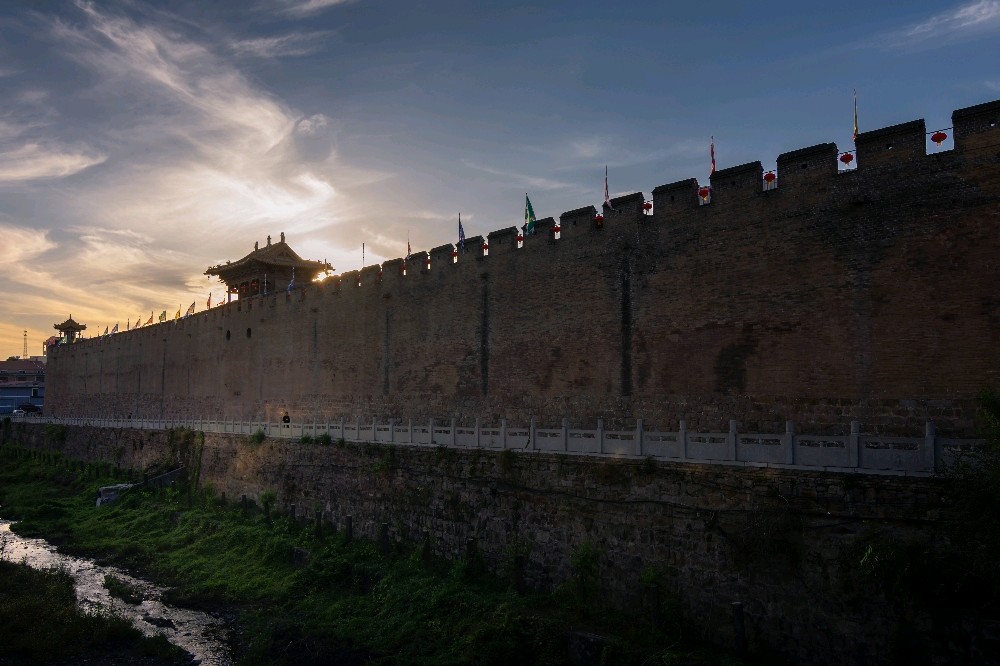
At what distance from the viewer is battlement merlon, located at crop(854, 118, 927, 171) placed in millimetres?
11930

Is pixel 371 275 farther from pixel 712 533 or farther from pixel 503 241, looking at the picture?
pixel 712 533

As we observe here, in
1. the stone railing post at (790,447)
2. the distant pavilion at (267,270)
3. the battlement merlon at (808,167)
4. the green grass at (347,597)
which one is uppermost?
the distant pavilion at (267,270)

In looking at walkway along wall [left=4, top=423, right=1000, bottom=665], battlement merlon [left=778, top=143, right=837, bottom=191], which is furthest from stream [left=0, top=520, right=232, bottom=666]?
battlement merlon [left=778, top=143, right=837, bottom=191]

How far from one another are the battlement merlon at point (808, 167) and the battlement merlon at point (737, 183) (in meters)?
0.48

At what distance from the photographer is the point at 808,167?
13320mm

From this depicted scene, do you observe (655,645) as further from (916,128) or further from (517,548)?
(916,128)

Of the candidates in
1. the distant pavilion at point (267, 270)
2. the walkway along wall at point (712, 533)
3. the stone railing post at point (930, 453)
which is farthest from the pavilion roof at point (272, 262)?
the stone railing post at point (930, 453)

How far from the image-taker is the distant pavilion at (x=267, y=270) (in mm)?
36938

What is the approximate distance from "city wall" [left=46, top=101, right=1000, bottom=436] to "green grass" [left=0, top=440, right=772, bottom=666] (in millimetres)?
4987

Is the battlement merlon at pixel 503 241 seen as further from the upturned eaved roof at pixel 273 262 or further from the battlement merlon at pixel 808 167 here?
the upturned eaved roof at pixel 273 262

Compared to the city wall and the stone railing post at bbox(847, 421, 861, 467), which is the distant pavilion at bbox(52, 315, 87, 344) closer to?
the city wall

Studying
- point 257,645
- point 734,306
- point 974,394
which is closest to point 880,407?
point 974,394

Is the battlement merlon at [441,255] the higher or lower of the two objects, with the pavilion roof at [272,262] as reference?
lower

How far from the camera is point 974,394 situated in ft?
35.6
